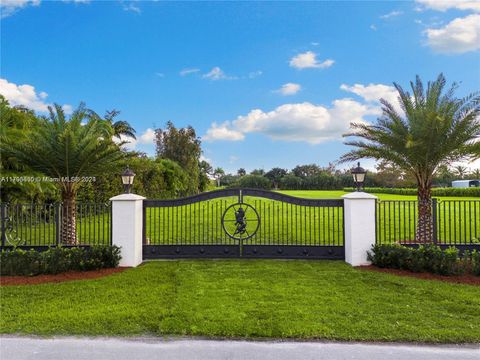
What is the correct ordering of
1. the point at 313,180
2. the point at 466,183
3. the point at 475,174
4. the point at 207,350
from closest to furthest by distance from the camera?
the point at 207,350
the point at 466,183
the point at 475,174
the point at 313,180

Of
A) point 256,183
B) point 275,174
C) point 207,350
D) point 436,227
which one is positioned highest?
point 275,174

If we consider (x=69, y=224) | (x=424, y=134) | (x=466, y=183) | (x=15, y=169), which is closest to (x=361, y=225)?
(x=424, y=134)

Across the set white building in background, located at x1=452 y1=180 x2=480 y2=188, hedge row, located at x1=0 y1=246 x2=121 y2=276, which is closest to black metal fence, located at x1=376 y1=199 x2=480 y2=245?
hedge row, located at x1=0 y1=246 x2=121 y2=276

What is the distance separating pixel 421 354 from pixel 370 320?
2.24 ft

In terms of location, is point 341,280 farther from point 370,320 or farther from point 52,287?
point 52,287

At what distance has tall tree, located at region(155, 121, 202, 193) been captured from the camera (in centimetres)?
3038

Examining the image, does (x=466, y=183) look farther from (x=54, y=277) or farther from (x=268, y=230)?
(x=54, y=277)

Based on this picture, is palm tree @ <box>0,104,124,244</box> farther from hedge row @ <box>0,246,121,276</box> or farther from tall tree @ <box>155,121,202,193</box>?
tall tree @ <box>155,121,202,193</box>

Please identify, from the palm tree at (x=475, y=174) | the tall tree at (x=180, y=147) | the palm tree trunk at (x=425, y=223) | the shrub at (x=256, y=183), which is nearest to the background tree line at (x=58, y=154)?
the palm tree trunk at (x=425, y=223)

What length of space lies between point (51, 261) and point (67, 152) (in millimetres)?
2808

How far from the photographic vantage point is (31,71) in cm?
1045

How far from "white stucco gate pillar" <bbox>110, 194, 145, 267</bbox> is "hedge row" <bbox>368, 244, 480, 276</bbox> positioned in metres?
5.02

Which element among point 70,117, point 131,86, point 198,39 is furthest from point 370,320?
point 131,86

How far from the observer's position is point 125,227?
626cm
